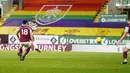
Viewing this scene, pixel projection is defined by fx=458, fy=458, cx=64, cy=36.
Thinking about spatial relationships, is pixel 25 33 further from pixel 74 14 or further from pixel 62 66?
pixel 74 14

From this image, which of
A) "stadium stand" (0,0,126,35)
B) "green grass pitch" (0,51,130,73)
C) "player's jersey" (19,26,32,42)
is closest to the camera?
"green grass pitch" (0,51,130,73)

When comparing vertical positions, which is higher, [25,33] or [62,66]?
[25,33]

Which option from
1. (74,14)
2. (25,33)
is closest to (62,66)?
(25,33)

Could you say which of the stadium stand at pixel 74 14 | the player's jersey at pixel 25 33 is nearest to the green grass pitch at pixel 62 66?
the player's jersey at pixel 25 33

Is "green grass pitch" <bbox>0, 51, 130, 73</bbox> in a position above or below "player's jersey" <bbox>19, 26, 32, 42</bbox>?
below

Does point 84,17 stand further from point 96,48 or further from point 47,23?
point 96,48

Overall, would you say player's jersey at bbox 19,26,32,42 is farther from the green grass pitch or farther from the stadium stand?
the stadium stand

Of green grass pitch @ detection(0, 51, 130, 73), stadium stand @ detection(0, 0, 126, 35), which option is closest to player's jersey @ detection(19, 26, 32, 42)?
green grass pitch @ detection(0, 51, 130, 73)

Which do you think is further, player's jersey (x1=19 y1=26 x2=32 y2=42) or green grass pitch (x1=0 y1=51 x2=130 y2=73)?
player's jersey (x1=19 y1=26 x2=32 y2=42)

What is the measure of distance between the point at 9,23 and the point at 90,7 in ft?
29.7

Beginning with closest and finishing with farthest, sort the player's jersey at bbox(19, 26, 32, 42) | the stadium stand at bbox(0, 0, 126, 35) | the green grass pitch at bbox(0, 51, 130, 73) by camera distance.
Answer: the green grass pitch at bbox(0, 51, 130, 73), the player's jersey at bbox(19, 26, 32, 42), the stadium stand at bbox(0, 0, 126, 35)

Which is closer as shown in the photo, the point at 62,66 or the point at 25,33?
the point at 62,66

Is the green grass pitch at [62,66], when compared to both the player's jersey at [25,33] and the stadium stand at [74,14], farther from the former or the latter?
the stadium stand at [74,14]

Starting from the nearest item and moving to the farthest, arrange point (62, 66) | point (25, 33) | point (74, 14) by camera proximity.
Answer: point (62, 66) < point (25, 33) < point (74, 14)
